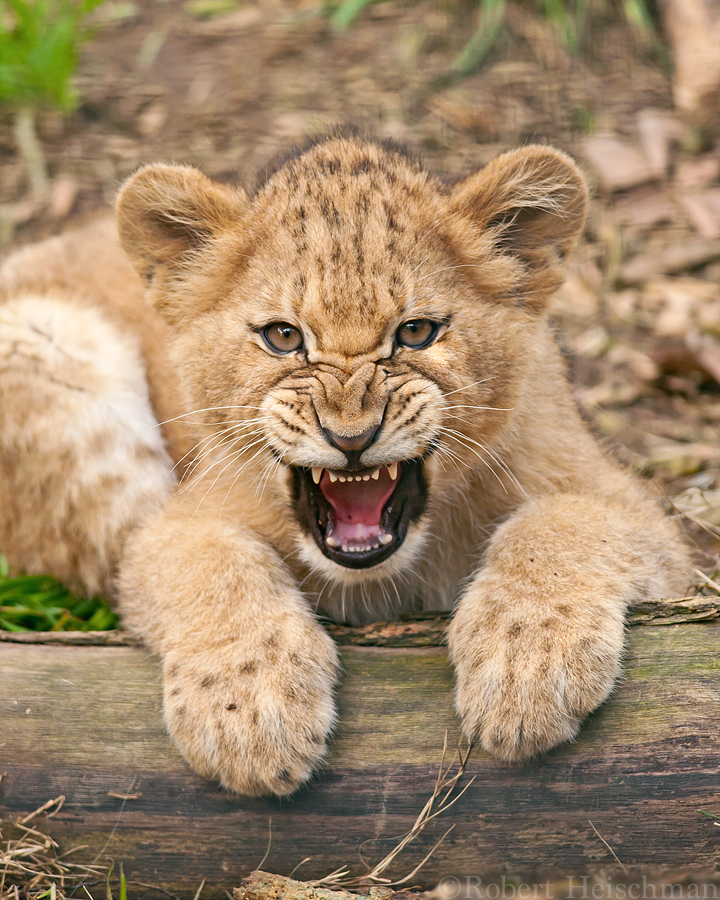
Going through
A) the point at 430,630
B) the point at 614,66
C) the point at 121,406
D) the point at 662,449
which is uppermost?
the point at 614,66

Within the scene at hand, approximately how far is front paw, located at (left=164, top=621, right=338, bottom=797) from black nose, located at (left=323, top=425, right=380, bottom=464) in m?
0.71

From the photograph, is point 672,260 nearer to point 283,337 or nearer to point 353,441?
point 283,337

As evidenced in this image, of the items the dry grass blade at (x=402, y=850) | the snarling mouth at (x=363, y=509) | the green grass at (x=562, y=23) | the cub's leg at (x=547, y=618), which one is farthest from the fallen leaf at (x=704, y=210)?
the dry grass blade at (x=402, y=850)

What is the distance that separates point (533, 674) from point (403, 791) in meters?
0.57

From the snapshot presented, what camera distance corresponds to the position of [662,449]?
6.41 metres

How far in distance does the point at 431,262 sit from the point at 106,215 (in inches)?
132

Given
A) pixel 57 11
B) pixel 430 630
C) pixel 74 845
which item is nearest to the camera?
pixel 74 845

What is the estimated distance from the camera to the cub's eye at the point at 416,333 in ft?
12.3

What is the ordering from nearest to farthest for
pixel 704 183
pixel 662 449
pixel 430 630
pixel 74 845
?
pixel 74 845, pixel 430 630, pixel 662 449, pixel 704 183

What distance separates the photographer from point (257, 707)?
3445 millimetres

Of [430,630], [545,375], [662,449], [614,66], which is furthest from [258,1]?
[430,630]

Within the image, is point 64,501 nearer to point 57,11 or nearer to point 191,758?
point 191,758

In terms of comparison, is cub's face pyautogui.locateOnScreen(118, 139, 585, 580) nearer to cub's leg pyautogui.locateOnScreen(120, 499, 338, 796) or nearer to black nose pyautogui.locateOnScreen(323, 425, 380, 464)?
black nose pyautogui.locateOnScreen(323, 425, 380, 464)

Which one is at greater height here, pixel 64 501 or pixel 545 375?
pixel 545 375
